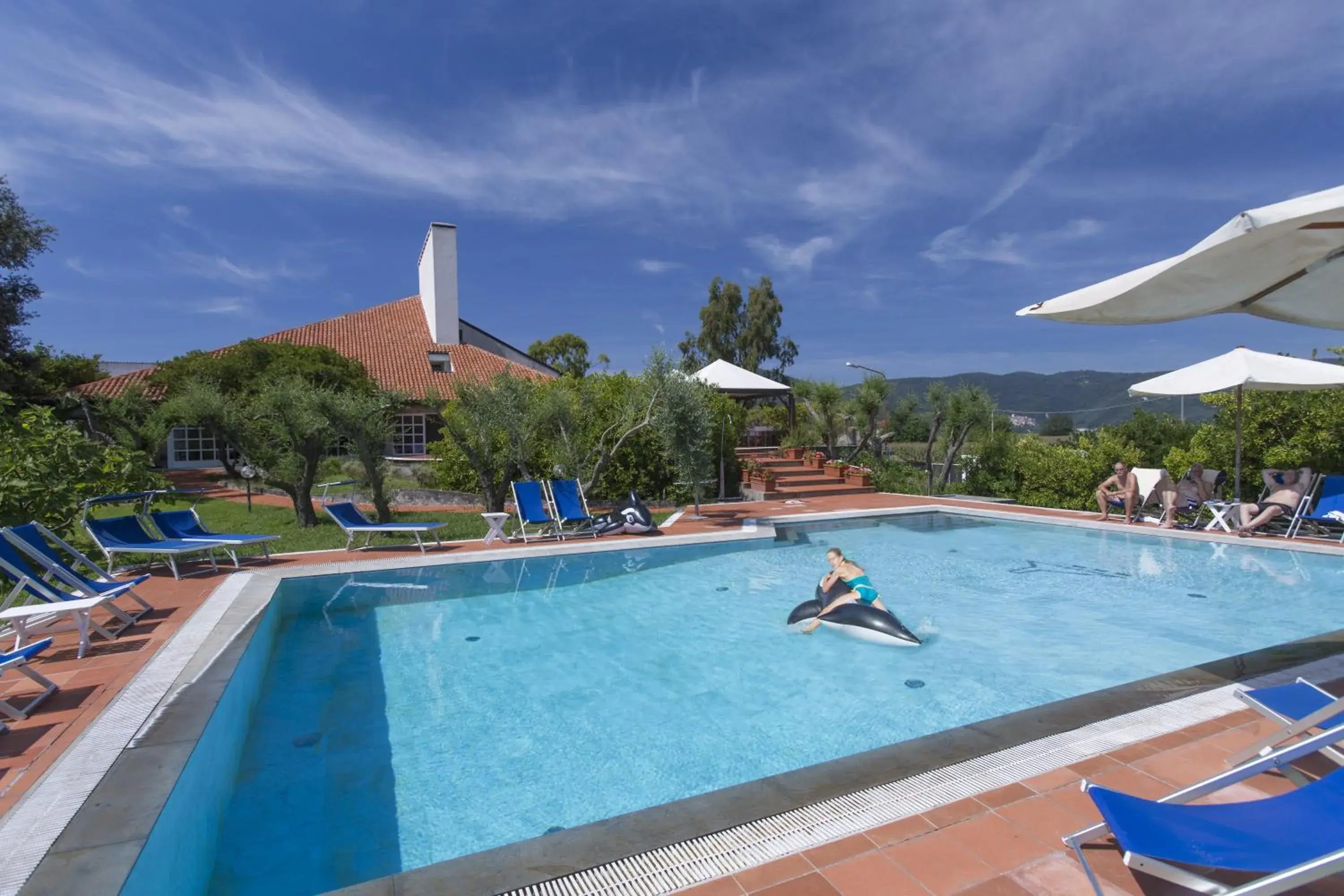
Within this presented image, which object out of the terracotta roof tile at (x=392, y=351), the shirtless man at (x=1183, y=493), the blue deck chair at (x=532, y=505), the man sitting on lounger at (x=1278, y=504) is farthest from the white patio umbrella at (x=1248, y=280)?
the terracotta roof tile at (x=392, y=351)

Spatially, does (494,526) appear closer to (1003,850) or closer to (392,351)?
(1003,850)

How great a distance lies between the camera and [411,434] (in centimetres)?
2441

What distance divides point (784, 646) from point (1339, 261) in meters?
4.74

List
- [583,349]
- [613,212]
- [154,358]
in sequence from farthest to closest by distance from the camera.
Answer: [583,349], [154,358], [613,212]

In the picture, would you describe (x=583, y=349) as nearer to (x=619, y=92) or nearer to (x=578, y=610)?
(x=619, y=92)

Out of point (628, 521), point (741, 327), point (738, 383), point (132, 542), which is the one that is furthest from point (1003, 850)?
point (741, 327)

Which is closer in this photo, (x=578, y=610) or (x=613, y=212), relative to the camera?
(x=578, y=610)

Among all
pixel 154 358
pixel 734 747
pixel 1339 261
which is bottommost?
pixel 734 747

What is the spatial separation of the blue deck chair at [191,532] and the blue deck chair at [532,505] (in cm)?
345

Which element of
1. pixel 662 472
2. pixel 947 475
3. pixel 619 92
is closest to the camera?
pixel 619 92

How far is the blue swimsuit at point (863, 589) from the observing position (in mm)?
6746

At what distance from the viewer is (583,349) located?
43.9m

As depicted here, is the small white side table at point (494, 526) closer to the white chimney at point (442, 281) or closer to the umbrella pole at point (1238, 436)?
the umbrella pole at point (1238, 436)

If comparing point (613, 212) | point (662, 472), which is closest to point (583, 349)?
point (613, 212)
